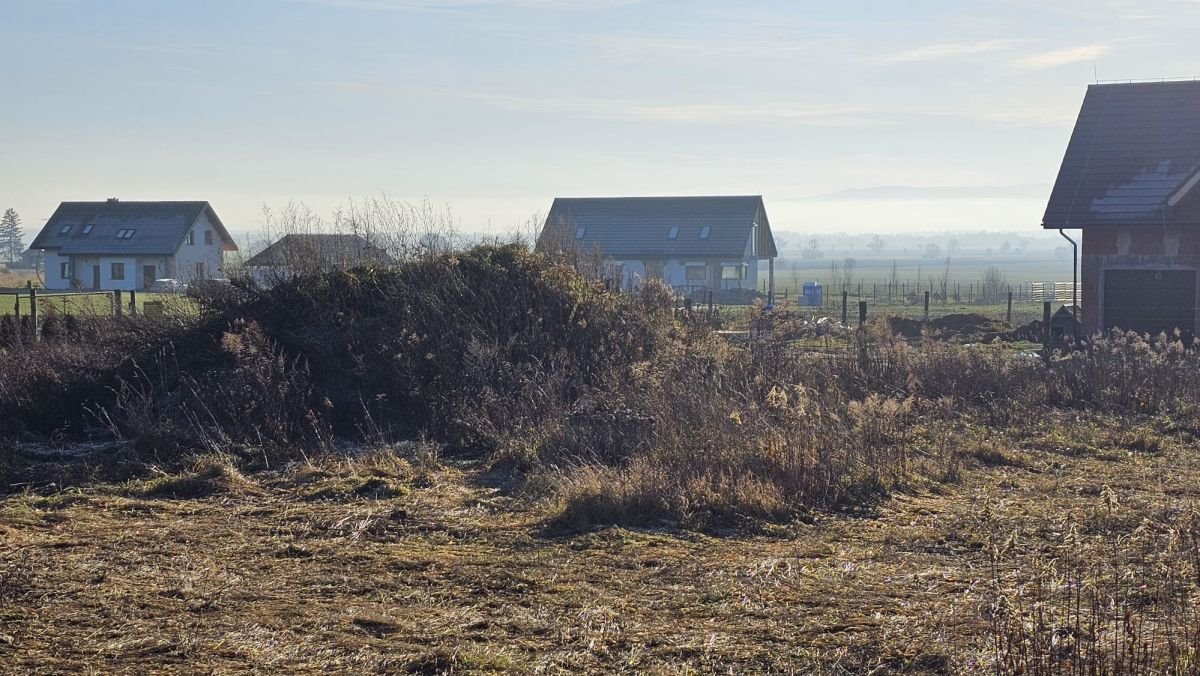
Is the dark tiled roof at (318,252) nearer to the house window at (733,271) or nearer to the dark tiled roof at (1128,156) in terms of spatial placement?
the dark tiled roof at (1128,156)

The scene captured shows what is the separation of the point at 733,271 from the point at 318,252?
45451mm

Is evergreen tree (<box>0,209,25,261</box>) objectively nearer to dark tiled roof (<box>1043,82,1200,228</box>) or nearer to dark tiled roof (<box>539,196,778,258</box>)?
dark tiled roof (<box>539,196,778,258</box>)

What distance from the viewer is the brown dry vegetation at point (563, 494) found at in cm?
559

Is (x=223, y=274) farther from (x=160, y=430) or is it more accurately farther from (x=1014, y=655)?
(x=1014, y=655)

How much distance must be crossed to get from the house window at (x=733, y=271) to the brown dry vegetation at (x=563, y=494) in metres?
42.9

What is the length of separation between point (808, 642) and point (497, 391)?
7.91 metres

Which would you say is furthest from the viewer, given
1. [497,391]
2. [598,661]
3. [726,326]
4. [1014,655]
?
[726,326]

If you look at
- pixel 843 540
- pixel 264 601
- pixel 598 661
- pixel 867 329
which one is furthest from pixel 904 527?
pixel 867 329

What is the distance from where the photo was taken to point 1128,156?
2347cm

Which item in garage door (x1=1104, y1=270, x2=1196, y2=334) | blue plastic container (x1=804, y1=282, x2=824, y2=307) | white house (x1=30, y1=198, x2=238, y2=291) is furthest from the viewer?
white house (x1=30, y1=198, x2=238, y2=291)

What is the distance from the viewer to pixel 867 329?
17141 millimetres

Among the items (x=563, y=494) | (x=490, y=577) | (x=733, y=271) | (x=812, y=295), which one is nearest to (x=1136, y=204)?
(x=563, y=494)

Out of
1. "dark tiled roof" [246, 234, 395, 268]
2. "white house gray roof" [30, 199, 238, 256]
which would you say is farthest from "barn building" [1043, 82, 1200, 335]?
"white house gray roof" [30, 199, 238, 256]

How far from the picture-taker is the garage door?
21513mm
